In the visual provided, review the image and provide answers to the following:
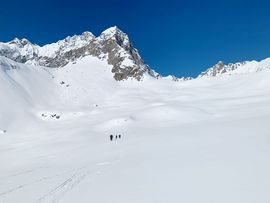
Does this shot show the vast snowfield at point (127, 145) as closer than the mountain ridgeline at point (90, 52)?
Yes

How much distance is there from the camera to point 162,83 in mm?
108250

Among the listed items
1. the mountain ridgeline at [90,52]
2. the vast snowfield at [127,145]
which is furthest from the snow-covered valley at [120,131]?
the mountain ridgeline at [90,52]

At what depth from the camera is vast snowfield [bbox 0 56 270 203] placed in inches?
560

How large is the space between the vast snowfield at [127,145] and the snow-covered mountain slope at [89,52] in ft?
50.9

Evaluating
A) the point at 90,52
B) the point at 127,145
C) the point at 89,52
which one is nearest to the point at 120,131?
the point at 127,145

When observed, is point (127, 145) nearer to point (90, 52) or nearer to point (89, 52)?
point (90, 52)

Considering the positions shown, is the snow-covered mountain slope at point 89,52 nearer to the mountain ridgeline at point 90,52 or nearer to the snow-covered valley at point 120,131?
the mountain ridgeline at point 90,52

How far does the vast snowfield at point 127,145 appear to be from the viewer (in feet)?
46.6

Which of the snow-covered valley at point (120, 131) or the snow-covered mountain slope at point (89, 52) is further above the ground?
the snow-covered mountain slope at point (89, 52)

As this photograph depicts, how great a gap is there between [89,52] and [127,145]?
4199 inches

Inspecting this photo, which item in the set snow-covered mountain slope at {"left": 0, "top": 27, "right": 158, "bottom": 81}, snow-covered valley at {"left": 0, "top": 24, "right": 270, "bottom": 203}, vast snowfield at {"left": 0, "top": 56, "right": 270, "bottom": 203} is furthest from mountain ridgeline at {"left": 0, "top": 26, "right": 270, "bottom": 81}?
vast snowfield at {"left": 0, "top": 56, "right": 270, "bottom": 203}

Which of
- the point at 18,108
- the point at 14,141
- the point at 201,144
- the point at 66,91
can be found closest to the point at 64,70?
the point at 66,91

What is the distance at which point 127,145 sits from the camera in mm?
32250

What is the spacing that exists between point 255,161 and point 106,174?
7795 millimetres
